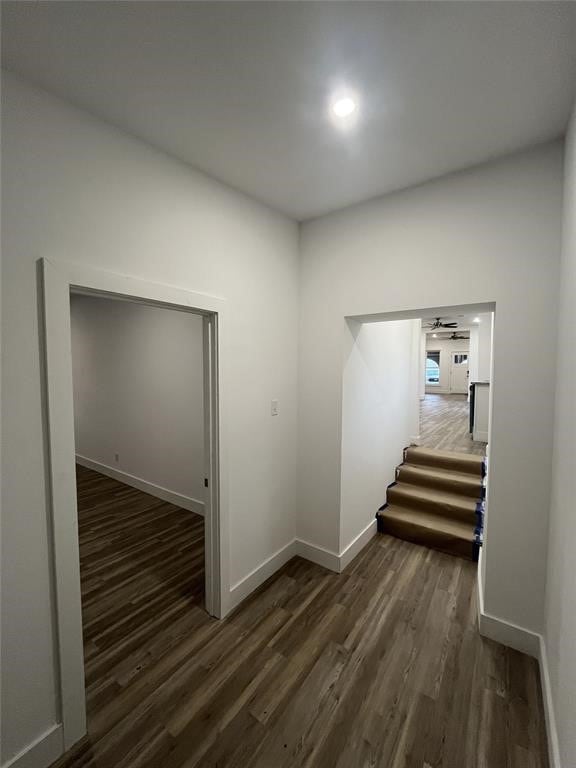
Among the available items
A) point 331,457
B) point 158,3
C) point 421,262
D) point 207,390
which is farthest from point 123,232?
point 331,457

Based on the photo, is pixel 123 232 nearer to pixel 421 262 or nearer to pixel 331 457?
pixel 421 262

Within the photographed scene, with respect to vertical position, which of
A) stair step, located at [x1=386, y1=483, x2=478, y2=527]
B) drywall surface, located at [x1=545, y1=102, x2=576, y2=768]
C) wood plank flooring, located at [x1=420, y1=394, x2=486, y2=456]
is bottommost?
stair step, located at [x1=386, y1=483, x2=478, y2=527]

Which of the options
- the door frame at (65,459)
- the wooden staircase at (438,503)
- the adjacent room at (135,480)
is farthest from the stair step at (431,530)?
the door frame at (65,459)

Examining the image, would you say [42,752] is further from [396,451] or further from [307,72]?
[396,451]

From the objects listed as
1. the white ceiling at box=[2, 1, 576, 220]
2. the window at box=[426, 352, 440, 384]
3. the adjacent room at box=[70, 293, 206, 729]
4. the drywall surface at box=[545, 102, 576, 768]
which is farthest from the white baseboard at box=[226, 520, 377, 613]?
the window at box=[426, 352, 440, 384]

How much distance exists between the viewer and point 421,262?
217cm

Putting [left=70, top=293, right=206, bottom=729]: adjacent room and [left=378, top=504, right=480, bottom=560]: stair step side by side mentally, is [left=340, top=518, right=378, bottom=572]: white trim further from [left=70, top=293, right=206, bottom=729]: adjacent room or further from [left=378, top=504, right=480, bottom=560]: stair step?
[left=70, top=293, right=206, bottom=729]: adjacent room

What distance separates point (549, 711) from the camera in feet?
4.83

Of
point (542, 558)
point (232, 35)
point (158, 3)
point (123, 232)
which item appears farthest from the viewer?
point (542, 558)

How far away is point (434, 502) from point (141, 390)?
3.87m

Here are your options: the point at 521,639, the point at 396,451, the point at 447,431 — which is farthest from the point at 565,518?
the point at 447,431

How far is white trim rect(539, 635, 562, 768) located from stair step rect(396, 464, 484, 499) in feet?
5.41

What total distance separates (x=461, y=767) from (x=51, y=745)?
1.83 meters

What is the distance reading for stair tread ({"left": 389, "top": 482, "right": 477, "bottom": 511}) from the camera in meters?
3.26
